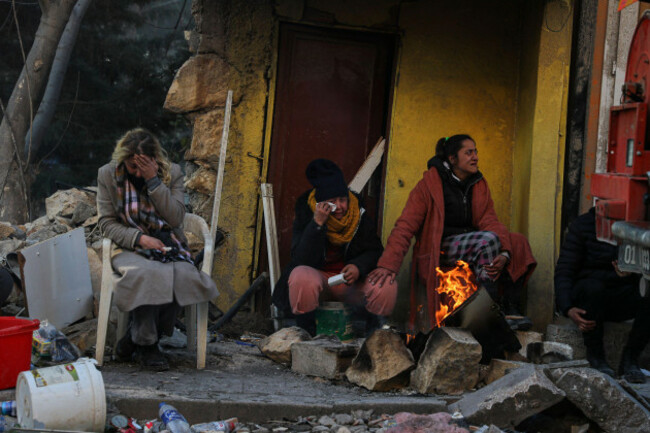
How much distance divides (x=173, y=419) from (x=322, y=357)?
143 centimetres

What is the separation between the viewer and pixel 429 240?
5941 millimetres

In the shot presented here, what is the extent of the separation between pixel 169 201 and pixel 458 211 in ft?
7.27

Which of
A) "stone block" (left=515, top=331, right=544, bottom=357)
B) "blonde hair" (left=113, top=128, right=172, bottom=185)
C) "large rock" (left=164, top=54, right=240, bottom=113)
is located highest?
"large rock" (left=164, top=54, right=240, bottom=113)

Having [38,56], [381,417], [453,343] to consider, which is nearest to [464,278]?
[453,343]

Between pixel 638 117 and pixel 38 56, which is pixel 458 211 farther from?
pixel 38 56

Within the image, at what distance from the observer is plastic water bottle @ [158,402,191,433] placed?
3.77m

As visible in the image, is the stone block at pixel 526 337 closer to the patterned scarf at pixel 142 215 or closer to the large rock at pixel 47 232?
the patterned scarf at pixel 142 215

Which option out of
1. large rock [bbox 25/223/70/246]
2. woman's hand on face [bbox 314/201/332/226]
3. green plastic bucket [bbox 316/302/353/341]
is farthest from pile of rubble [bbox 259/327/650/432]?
large rock [bbox 25/223/70/246]

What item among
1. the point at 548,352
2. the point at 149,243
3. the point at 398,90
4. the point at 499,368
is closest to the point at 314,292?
the point at 149,243

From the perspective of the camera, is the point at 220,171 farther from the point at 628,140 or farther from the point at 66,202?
the point at 628,140

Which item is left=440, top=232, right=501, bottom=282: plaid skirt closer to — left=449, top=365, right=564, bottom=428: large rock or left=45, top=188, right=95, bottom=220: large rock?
left=449, top=365, right=564, bottom=428: large rock

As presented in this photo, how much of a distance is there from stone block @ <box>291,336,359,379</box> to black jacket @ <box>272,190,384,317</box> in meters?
0.74

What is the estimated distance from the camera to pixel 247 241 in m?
7.05

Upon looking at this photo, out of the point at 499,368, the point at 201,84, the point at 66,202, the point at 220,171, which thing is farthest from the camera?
the point at 66,202
